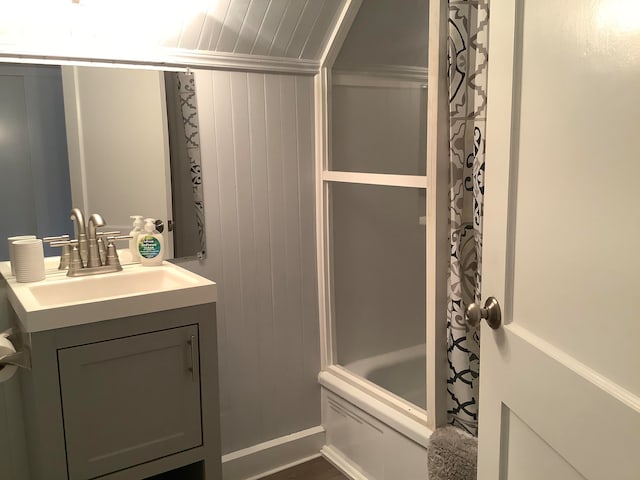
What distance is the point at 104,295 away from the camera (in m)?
1.87

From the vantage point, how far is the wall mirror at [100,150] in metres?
1.80

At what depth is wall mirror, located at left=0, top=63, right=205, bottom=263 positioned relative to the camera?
1.80 metres

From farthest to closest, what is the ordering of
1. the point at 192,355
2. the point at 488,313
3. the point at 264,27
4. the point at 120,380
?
the point at 264,27, the point at 192,355, the point at 120,380, the point at 488,313

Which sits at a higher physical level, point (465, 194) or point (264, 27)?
point (264, 27)

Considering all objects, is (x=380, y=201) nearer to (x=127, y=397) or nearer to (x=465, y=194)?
(x=465, y=194)

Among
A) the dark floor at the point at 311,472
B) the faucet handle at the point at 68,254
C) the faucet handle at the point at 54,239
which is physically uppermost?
the faucet handle at the point at 54,239

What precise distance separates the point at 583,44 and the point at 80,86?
1.57 m

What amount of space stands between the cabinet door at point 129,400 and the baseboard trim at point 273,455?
25.4 inches

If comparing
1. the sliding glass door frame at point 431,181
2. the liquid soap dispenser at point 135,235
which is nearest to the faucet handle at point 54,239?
the liquid soap dispenser at point 135,235

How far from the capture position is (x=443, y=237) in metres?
1.83

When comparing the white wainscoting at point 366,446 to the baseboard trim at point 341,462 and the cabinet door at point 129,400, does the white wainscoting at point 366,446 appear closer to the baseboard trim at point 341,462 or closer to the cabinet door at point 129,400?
the baseboard trim at point 341,462

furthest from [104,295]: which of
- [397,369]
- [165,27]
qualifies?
[397,369]

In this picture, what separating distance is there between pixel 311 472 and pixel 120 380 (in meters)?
1.14

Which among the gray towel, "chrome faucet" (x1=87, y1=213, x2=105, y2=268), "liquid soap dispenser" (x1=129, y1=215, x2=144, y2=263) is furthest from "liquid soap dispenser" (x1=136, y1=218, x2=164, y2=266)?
the gray towel
